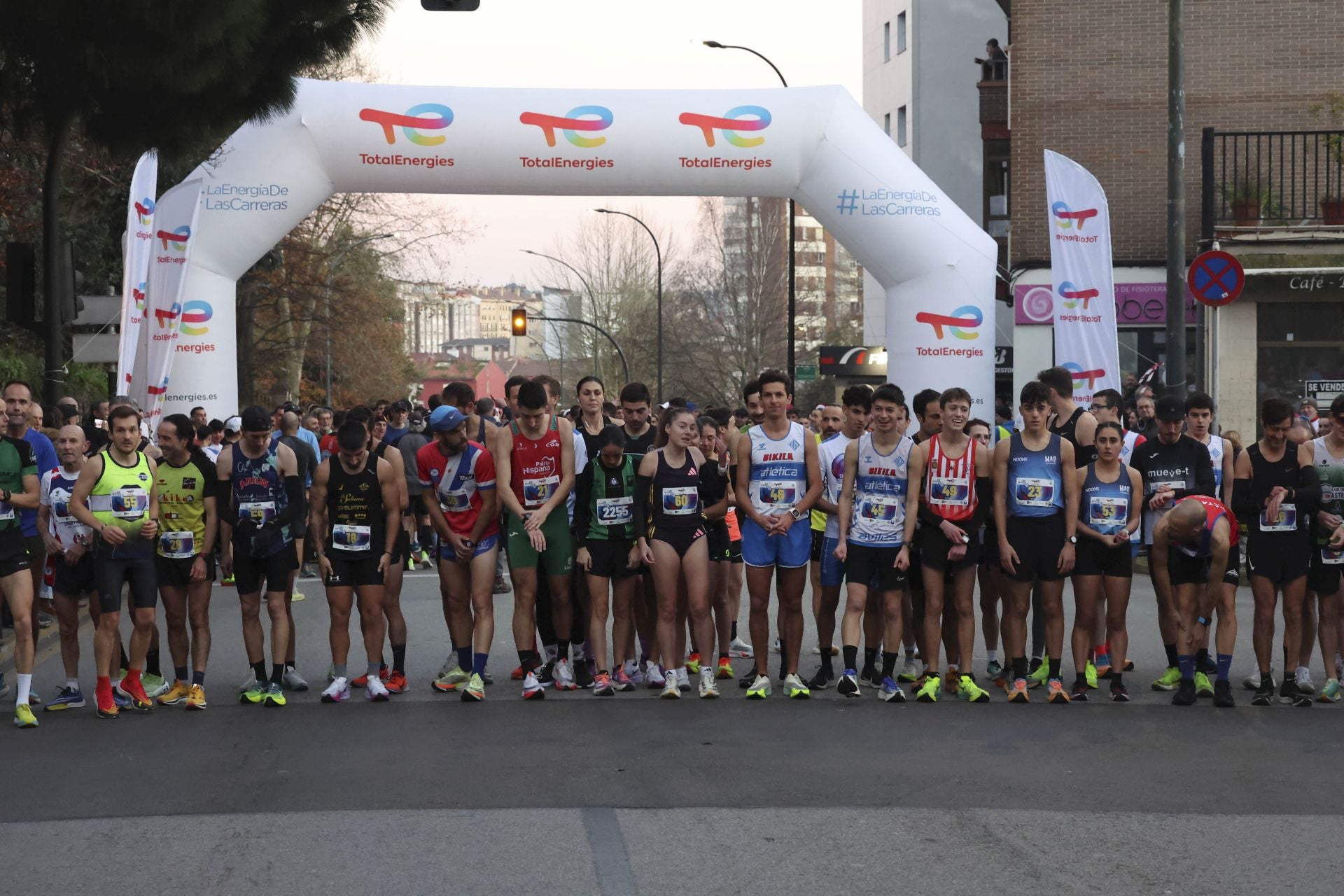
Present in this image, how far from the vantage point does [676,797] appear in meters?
6.88

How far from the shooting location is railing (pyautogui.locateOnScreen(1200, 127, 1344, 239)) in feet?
72.5

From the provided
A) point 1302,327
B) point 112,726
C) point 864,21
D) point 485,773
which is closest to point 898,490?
point 485,773

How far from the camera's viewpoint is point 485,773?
7355 mm

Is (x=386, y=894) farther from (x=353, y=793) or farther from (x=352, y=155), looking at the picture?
(x=352, y=155)

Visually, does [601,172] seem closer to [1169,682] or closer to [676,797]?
[1169,682]

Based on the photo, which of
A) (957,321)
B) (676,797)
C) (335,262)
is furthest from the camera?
(335,262)

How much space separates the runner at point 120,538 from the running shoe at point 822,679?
403 cm

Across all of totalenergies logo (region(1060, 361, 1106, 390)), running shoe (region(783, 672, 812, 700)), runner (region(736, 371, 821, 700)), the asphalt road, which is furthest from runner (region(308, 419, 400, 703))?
totalenergies logo (region(1060, 361, 1106, 390))

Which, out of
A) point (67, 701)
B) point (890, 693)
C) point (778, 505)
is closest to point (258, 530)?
point (67, 701)

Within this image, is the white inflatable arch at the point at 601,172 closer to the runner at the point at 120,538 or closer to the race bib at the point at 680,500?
the runner at the point at 120,538

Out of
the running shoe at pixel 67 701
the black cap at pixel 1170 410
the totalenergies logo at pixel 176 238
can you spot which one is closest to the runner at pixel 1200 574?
the black cap at pixel 1170 410

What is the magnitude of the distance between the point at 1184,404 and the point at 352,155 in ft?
36.1

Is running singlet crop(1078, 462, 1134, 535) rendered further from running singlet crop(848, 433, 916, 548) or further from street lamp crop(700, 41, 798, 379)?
street lamp crop(700, 41, 798, 379)

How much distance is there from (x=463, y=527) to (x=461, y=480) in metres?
0.30
